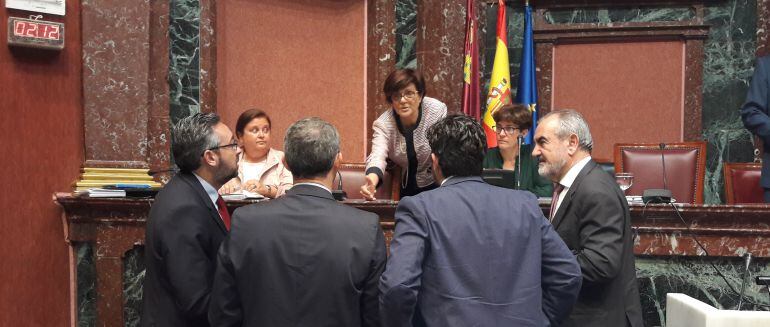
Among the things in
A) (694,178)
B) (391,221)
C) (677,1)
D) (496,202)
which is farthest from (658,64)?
A: (496,202)

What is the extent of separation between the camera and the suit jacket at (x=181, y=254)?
2219 mm

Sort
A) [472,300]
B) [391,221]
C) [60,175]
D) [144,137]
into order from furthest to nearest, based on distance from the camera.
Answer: [144,137]
[60,175]
[391,221]
[472,300]

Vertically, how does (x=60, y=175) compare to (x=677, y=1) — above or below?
below

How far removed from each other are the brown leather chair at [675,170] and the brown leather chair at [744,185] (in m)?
0.46

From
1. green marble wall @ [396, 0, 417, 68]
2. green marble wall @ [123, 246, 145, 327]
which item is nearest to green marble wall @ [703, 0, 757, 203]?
green marble wall @ [396, 0, 417, 68]

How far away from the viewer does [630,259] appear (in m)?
2.47

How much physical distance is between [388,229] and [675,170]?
1.87 meters

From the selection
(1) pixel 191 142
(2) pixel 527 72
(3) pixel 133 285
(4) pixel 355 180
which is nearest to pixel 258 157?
(4) pixel 355 180

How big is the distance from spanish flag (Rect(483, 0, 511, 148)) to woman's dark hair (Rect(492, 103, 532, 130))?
133 cm

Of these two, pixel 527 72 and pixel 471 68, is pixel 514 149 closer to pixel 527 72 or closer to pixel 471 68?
pixel 471 68

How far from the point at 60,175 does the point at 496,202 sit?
9.52 ft

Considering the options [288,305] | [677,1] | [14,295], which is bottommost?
[14,295]

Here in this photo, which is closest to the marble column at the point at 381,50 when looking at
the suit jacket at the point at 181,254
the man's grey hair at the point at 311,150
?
the suit jacket at the point at 181,254

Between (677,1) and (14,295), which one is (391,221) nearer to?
(14,295)
